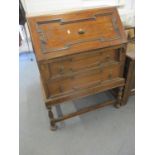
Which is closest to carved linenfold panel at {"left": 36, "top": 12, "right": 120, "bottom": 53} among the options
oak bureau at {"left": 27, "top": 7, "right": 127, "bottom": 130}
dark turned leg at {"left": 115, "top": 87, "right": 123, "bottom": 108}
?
oak bureau at {"left": 27, "top": 7, "right": 127, "bottom": 130}

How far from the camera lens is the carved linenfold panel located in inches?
43.2

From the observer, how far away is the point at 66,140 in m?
1.48

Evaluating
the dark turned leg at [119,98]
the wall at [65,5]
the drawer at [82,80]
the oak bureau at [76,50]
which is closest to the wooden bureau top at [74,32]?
the oak bureau at [76,50]

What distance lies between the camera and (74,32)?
1160 mm

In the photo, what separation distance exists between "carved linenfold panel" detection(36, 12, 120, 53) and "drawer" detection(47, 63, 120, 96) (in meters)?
0.26

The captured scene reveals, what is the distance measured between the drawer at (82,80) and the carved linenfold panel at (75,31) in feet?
0.84

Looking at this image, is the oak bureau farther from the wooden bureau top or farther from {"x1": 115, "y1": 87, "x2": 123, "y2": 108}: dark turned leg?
{"x1": 115, "y1": 87, "x2": 123, "y2": 108}: dark turned leg

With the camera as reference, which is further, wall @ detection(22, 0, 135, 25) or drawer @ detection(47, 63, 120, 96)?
wall @ detection(22, 0, 135, 25)

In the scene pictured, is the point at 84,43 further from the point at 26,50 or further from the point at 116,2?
the point at 26,50

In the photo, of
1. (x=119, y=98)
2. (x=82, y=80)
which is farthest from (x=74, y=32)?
(x=119, y=98)

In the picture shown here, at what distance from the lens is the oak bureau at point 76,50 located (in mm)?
1095

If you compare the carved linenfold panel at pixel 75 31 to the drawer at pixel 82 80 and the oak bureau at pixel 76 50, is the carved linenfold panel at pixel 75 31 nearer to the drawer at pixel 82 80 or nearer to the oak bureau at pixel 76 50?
the oak bureau at pixel 76 50
